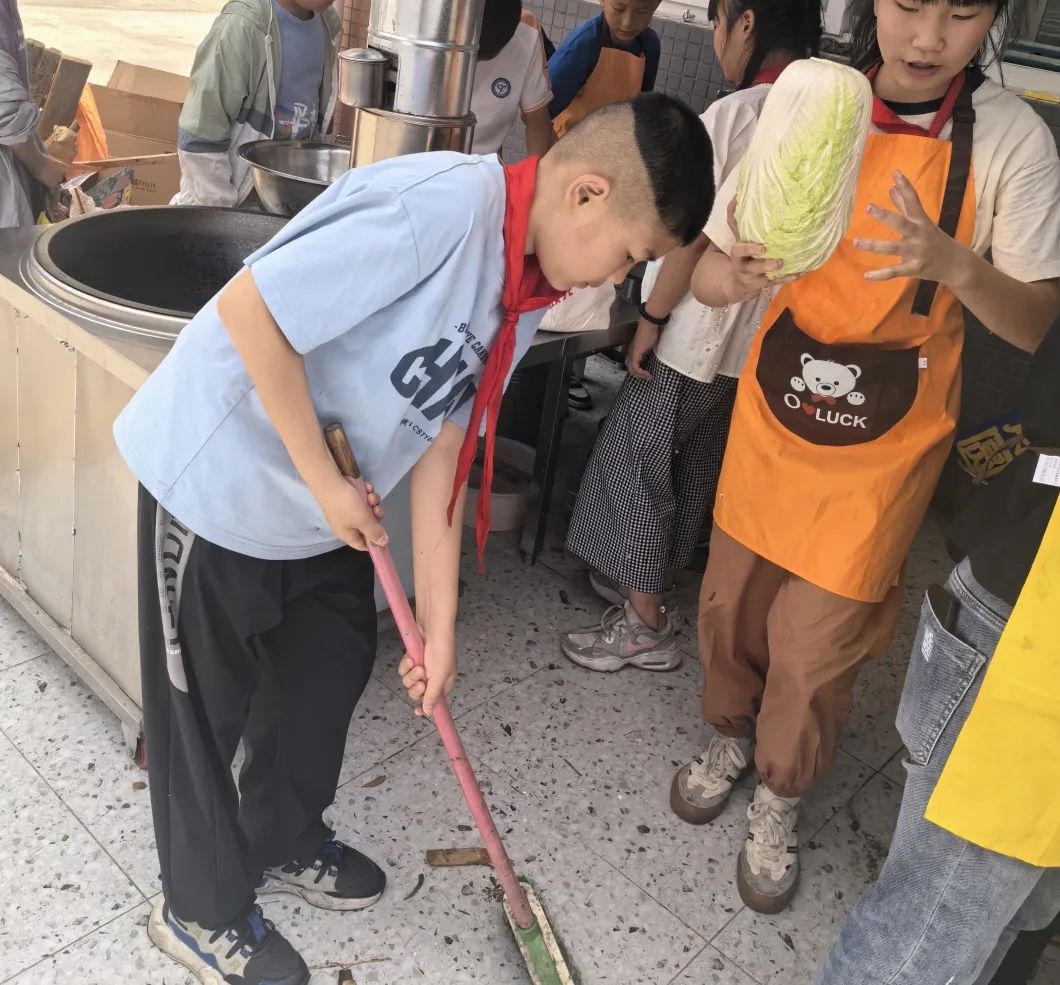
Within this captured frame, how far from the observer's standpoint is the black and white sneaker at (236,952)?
1.65 m

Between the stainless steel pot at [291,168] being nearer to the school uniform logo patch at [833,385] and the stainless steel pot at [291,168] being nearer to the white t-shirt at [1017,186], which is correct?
the school uniform logo patch at [833,385]

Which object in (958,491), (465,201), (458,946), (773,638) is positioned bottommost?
(458,946)

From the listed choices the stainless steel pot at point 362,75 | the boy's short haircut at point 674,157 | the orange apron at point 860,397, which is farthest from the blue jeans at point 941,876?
the stainless steel pot at point 362,75

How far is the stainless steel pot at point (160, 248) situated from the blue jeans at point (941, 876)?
5.54ft

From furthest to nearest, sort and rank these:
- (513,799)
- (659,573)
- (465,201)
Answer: (659,573) → (513,799) → (465,201)

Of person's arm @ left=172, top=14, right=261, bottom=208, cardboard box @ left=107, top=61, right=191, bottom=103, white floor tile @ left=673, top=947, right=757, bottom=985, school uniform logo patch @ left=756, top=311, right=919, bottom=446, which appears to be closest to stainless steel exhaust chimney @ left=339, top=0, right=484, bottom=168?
person's arm @ left=172, top=14, right=261, bottom=208

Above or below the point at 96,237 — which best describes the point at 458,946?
below

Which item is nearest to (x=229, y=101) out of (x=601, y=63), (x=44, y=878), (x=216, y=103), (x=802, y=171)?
(x=216, y=103)

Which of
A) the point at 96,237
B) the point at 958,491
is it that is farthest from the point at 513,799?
the point at 958,491

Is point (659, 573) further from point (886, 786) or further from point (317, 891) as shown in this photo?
point (317, 891)

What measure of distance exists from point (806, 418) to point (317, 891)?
128 centimetres

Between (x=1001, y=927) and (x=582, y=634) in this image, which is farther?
(x=582, y=634)

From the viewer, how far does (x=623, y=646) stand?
2.65 metres

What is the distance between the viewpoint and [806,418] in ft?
5.90
